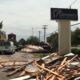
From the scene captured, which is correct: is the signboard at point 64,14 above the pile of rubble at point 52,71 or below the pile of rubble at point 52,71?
above

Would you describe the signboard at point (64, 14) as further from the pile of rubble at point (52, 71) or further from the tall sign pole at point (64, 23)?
the pile of rubble at point (52, 71)

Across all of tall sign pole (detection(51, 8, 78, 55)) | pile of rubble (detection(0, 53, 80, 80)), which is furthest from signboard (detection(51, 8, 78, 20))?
pile of rubble (detection(0, 53, 80, 80))

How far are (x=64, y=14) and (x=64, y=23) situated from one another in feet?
3.81

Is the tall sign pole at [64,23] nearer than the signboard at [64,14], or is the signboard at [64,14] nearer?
the tall sign pole at [64,23]

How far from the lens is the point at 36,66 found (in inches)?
897

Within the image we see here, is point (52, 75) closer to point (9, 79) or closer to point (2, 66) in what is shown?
point (9, 79)

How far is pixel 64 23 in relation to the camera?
4631cm

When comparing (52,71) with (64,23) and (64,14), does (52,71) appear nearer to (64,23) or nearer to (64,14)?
(64,23)

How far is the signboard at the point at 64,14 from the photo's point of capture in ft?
151

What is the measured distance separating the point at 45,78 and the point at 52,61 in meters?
8.61

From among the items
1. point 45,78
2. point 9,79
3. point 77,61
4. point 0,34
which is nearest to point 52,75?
point 45,78

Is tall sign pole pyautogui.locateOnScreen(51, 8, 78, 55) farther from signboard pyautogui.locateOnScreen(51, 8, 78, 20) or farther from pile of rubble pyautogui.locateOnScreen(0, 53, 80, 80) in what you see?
pile of rubble pyautogui.locateOnScreen(0, 53, 80, 80)

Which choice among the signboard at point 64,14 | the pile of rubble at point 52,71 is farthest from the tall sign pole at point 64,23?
the pile of rubble at point 52,71

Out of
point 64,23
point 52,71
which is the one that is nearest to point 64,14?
point 64,23
